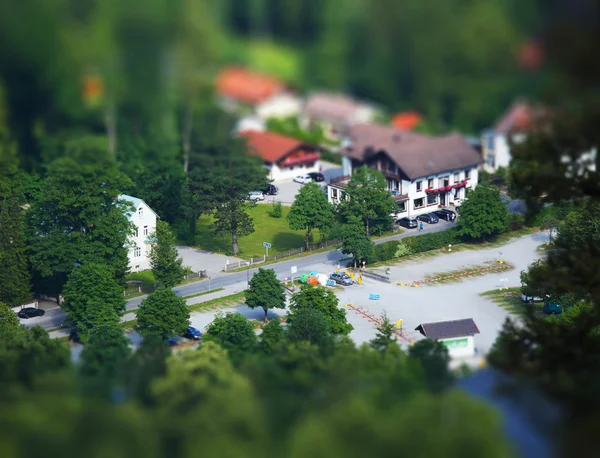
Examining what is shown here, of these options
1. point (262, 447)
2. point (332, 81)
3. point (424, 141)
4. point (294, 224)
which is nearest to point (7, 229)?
point (294, 224)

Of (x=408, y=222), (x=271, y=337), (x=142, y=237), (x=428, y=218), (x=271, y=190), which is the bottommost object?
(x=271, y=337)

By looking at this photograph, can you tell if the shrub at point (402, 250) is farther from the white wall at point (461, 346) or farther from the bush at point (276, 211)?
the white wall at point (461, 346)

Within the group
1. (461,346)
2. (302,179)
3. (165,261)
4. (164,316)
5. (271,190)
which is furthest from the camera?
(302,179)

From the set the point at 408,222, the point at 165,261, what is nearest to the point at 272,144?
the point at 408,222

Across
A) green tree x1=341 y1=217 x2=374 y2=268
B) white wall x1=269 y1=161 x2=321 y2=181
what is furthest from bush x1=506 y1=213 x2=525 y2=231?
white wall x1=269 y1=161 x2=321 y2=181

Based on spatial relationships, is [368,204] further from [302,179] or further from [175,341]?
[175,341]

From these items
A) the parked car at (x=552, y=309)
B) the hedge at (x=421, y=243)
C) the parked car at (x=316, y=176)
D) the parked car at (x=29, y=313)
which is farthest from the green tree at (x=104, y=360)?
the parked car at (x=316, y=176)
